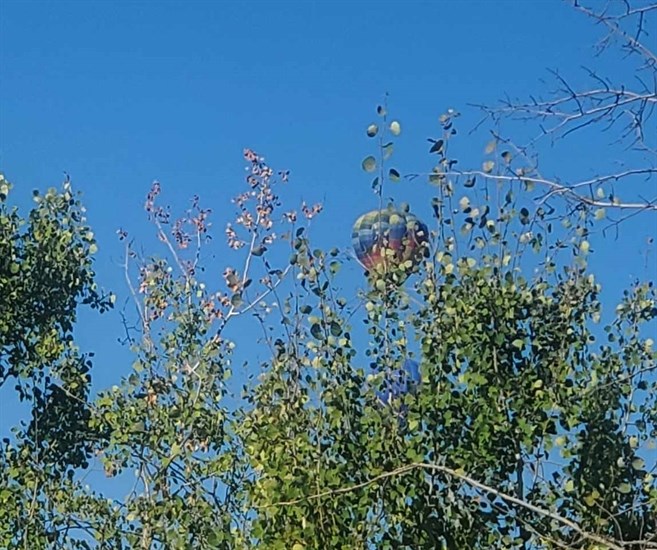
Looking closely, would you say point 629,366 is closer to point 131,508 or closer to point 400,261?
point 400,261

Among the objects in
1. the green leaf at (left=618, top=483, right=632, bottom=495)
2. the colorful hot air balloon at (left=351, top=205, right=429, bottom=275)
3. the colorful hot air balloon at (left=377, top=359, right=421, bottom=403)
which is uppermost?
the colorful hot air balloon at (left=351, top=205, right=429, bottom=275)

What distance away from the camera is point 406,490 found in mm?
7555

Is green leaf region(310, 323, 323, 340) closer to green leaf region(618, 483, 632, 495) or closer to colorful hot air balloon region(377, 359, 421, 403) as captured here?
colorful hot air balloon region(377, 359, 421, 403)

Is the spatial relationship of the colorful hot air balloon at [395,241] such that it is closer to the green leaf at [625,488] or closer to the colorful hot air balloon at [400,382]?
the colorful hot air balloon at [400,382]

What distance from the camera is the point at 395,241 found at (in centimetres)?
833

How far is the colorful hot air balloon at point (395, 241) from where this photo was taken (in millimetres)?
8008

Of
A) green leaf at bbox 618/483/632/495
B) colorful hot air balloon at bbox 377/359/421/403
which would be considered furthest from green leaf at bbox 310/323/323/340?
green leaf at bbox 618/483/632/495

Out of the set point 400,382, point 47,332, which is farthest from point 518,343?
point 47,332

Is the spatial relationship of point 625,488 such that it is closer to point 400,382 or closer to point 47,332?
point 400,382

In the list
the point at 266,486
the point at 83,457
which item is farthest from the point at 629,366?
the point at 83,457

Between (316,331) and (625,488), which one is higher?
(316,331)

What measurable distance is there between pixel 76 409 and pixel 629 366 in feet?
16.8

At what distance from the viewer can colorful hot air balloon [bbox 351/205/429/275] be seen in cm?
801

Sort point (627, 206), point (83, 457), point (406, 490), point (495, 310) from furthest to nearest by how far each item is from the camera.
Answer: point (83, 457)
point (495, 310)
point (406, 490)
point (627, 206)
